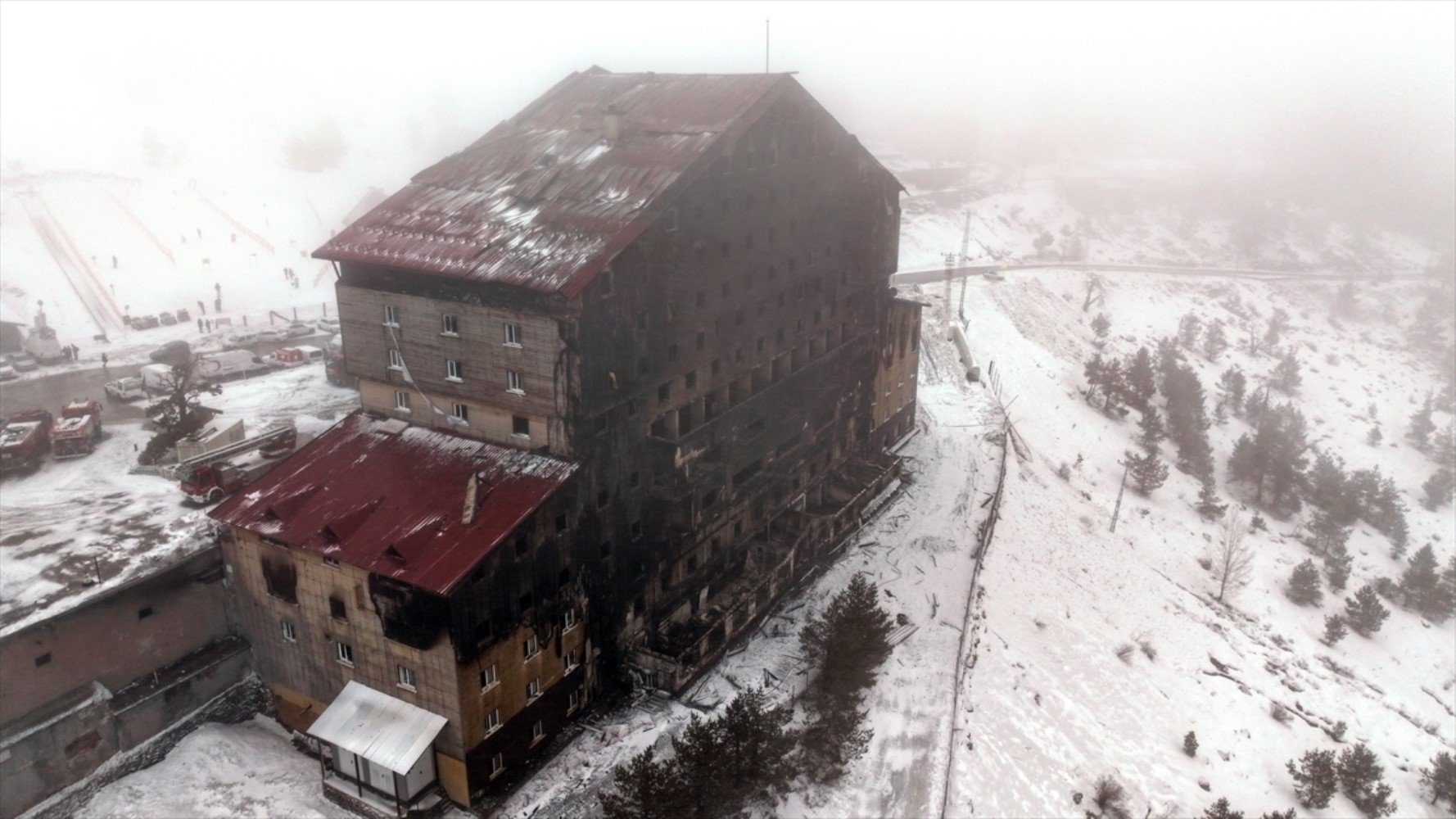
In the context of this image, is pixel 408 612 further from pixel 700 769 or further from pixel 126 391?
pixel 126 391

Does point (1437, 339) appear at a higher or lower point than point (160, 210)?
lower

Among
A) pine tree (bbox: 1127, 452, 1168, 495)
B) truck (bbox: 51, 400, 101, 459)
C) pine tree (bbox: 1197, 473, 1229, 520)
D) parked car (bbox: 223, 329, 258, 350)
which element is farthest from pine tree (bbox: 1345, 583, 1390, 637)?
parked car (bbox: 223, 329, 258, 350)

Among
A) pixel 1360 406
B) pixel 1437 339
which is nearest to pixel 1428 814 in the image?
pixel 1360 406

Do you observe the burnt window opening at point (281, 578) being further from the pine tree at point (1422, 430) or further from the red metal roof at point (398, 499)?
the pine tree at point (1422, 430)

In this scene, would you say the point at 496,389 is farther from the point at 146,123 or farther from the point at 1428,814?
the point at 146,123

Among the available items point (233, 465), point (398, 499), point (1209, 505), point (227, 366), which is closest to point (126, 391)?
point (227, 366)

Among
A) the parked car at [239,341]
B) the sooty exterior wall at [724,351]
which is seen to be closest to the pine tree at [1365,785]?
the sooty exterior wall at [724,351]
